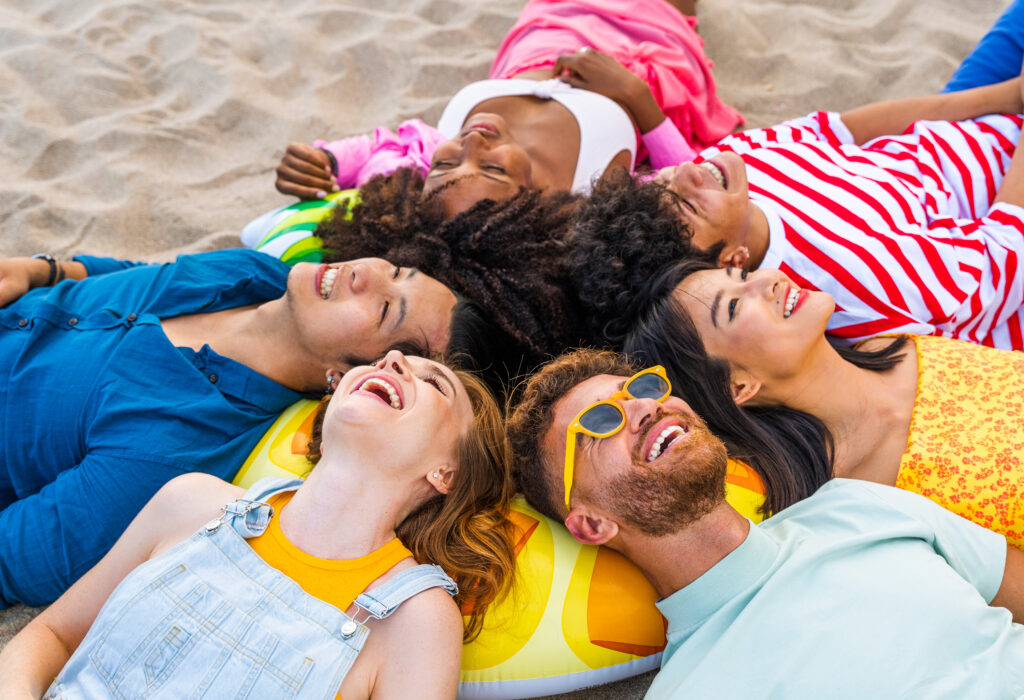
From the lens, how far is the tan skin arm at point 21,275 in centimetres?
316

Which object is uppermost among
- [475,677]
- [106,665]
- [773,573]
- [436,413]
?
[436,413]

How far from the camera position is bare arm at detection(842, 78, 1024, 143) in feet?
13.7

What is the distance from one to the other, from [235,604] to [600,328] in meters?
1.84

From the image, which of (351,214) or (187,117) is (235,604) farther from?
(187,117)

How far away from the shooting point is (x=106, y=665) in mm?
2104

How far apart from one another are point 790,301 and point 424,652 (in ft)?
6.06

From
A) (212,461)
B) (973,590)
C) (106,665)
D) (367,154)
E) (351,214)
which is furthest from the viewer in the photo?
(367,154)

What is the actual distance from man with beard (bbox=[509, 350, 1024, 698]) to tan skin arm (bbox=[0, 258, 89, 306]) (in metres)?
2.25

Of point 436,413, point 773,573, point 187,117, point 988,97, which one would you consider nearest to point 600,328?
point 436,413

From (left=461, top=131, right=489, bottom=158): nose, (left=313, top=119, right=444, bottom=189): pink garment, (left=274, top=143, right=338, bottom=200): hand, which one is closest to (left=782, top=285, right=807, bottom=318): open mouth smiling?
(left=461, top=131, right=489, bottom=158): nose

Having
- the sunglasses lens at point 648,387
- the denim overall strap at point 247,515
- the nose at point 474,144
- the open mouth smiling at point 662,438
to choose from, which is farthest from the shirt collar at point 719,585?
the nose at point 474,144

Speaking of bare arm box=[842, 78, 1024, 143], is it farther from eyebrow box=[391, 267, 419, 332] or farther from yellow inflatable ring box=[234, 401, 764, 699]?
yellow inflatable ring box=[234, 401, 764, 699]

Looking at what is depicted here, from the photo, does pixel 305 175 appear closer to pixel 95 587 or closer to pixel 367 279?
pixel 367 279

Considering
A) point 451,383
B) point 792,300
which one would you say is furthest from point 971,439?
point 451,383
